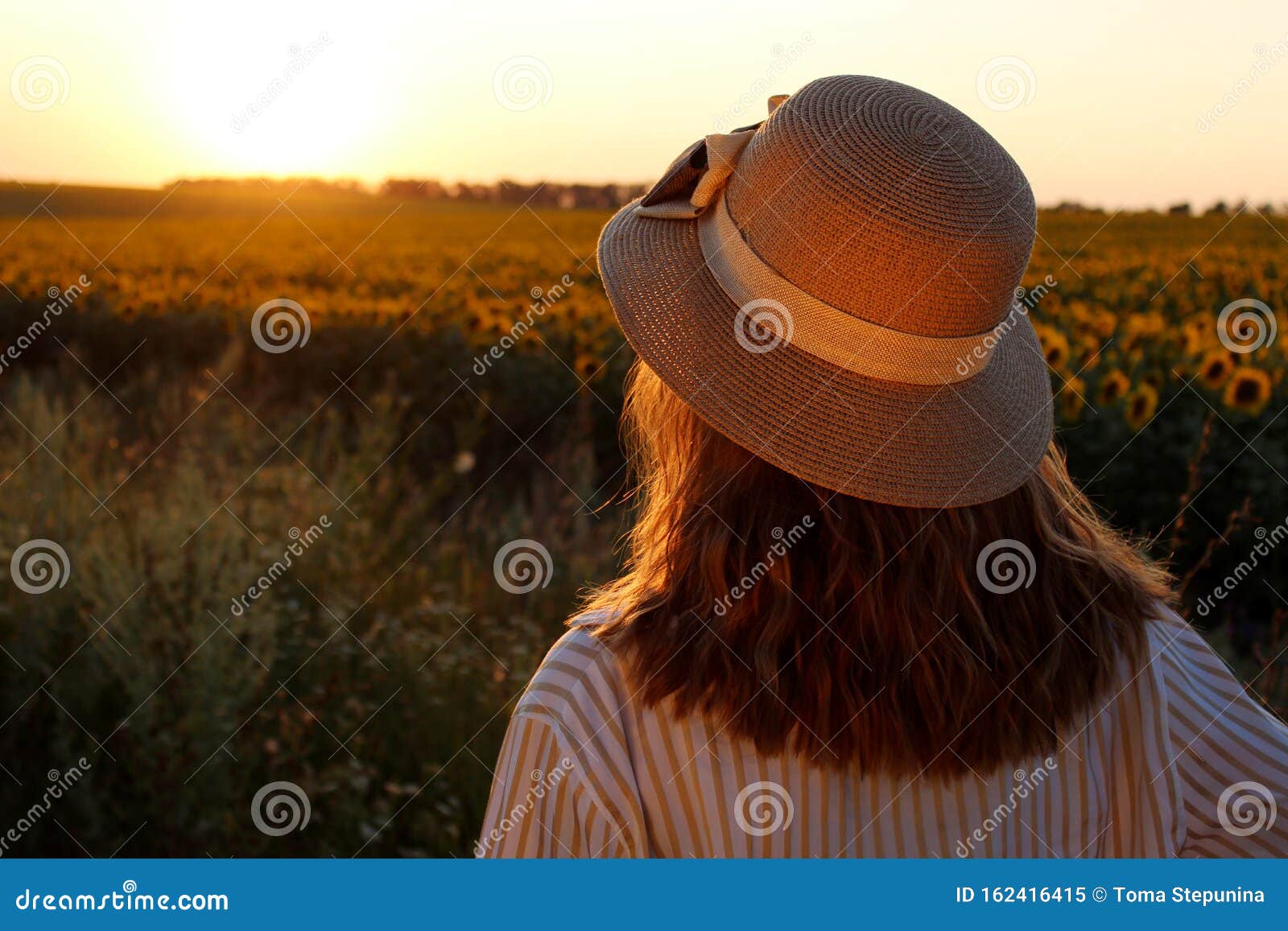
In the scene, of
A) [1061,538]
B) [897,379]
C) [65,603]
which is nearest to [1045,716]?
[1061,538]

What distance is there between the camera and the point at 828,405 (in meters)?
1.25

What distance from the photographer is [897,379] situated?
129 centimetres

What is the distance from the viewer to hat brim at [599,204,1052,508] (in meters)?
1.19

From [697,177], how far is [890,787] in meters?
0.87

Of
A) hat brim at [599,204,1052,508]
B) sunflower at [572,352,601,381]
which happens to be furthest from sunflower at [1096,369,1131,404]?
hat brim at [599,204,1052,508]

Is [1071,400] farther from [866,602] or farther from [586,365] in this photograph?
[866,602]

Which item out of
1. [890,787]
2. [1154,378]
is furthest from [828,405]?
[1154,378]

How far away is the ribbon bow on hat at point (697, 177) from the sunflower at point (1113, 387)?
133 inches

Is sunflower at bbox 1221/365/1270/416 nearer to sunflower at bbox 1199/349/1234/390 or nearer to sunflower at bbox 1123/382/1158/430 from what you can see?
sunflower at bbox 1199/349/1234/390

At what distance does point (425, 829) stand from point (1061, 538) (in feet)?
7.48

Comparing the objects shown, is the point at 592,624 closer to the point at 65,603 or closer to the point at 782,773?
the point at 782,773

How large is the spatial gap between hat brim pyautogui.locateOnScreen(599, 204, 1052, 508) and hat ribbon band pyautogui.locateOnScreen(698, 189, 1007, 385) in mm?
16

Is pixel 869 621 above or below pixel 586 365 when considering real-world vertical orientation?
below

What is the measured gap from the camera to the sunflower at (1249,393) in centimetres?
421
